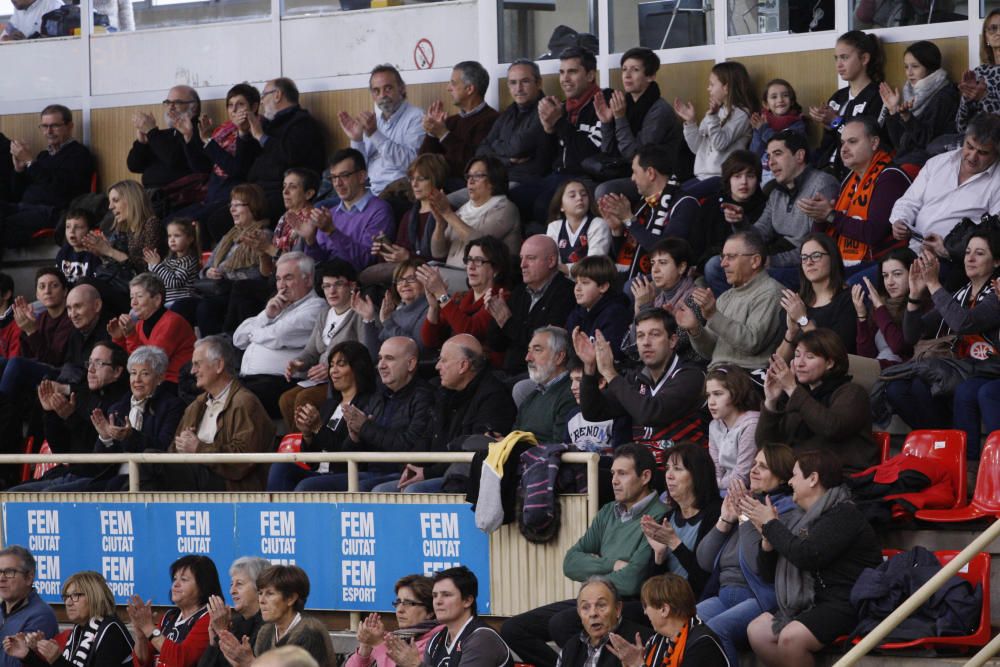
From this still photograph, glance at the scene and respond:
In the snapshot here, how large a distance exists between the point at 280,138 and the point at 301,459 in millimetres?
4231

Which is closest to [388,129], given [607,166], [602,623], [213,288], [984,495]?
[213,288]

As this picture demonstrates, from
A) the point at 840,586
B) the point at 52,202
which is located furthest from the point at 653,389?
the point at 52,202

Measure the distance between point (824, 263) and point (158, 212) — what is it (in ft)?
19.8

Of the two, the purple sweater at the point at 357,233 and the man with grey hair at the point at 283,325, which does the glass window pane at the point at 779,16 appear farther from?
the man with grey hair at the point at 283,325

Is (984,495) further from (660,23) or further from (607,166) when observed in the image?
(660,23)

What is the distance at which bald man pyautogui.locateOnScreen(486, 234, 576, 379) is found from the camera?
10.2 m

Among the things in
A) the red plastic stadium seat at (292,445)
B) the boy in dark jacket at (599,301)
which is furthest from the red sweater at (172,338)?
the boy in dark jacket at (599,301)

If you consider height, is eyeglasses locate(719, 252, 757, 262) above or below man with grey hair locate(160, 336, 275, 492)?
above

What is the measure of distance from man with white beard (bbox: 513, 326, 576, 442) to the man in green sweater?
1.06 metres

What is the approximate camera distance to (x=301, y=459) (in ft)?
30.6

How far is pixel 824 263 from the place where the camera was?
912 centimetres

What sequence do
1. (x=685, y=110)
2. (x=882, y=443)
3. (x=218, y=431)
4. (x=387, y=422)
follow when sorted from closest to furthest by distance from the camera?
(x=882, y=443)
(x=387, y=422)
(x=218, y=431)
(x=685, y=110)

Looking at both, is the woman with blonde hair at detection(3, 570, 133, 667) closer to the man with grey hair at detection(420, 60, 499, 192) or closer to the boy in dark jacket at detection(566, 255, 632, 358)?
the boy in dark jacket at detection(566, 255, 632, 358)

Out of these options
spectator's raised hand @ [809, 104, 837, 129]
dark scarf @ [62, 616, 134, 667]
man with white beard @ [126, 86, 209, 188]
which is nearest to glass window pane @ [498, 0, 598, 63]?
spectator's raised hand @ [809, 104, 837, 129]
